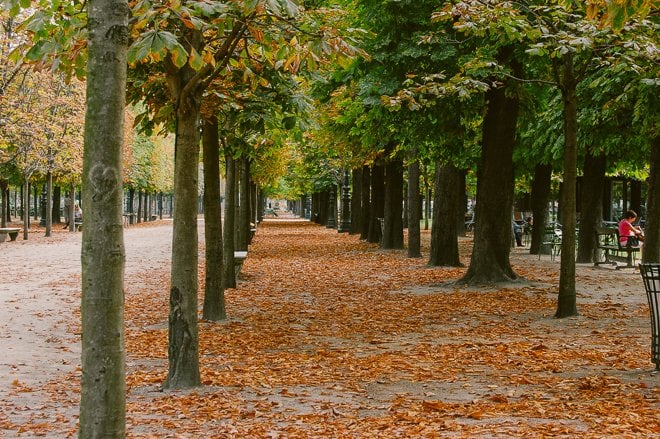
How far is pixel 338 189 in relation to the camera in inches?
2199

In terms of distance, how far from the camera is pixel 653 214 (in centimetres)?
1823

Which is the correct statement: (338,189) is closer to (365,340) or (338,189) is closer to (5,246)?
(5,246)

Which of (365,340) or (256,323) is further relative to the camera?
(256,323)

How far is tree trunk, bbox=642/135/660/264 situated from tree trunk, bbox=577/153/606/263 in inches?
158

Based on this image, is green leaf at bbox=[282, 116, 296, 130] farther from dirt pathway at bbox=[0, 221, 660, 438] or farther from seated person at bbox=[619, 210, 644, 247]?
seated person at bbox=[619, 210, 644, 247]

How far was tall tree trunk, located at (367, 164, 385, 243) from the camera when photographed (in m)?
33.1

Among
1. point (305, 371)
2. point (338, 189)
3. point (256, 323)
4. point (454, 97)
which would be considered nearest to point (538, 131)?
point (454, 97)

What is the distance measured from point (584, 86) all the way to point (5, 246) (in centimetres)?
2261

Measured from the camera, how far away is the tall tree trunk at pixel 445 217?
21453mm

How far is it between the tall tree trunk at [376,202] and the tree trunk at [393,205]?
368 cm

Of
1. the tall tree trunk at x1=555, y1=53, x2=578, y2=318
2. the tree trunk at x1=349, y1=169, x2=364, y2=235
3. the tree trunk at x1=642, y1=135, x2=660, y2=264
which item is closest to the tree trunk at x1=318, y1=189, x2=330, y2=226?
the tree trunk at x1=349, y1=169, x2=364, y2=235

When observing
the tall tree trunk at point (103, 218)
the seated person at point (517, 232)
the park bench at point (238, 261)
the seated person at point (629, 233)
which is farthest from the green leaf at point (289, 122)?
the seated person at point (517, 232)

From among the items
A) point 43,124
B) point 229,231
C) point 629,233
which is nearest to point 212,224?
point 229,231

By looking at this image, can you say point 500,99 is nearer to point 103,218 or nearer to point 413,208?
point 413,208
